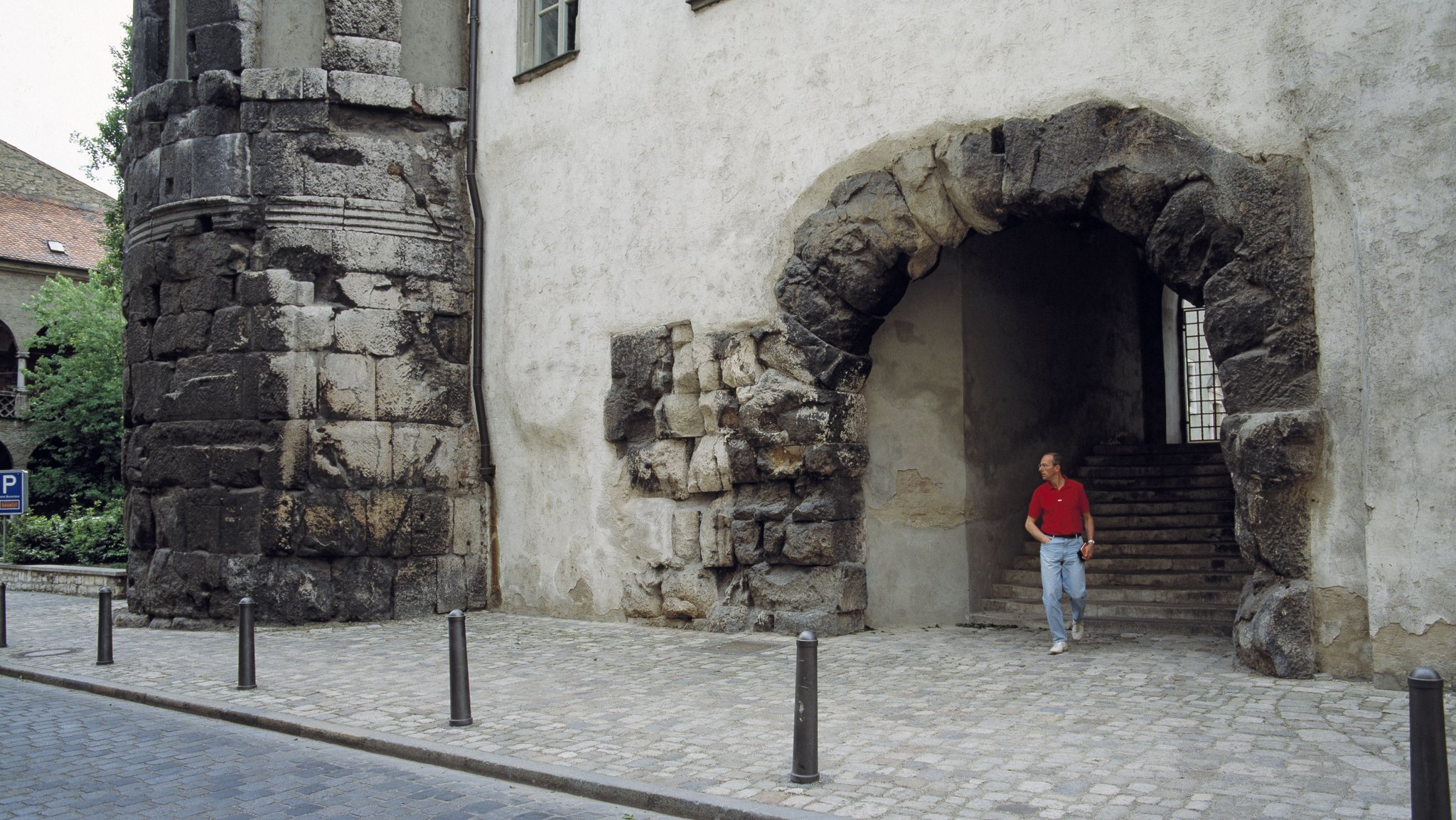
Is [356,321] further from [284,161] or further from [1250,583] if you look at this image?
[1250,583]

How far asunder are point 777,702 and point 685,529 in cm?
353

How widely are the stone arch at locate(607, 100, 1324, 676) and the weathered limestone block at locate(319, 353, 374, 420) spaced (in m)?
2.42

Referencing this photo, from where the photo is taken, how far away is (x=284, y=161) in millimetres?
11352

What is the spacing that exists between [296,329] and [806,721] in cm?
778

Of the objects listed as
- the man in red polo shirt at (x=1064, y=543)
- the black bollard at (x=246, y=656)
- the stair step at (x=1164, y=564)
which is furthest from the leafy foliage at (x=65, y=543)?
the man in red polo shirt at (x=1064, y=543)

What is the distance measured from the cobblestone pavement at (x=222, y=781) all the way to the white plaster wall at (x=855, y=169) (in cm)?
468

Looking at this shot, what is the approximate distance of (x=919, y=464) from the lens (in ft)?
33.4

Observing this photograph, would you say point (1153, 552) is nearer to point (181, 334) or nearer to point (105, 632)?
point (105, 632)

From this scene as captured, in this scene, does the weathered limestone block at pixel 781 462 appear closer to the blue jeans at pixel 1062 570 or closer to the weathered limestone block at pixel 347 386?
the blue jeans at pixel 1062 570

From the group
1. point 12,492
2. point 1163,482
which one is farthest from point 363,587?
point 1163,482

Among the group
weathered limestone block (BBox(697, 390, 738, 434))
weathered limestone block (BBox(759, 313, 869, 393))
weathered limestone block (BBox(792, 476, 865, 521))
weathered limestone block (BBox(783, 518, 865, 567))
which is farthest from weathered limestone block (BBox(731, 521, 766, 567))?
weathered limestone block (BBox(759, 313, 869, 393))

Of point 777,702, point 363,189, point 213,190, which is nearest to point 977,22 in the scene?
point 777,702

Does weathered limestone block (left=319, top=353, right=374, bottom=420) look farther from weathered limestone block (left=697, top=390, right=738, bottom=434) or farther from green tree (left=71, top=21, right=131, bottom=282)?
green tree (left=71, top=21, right=131, bottom=282)

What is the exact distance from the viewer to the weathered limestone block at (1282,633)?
700 cm
